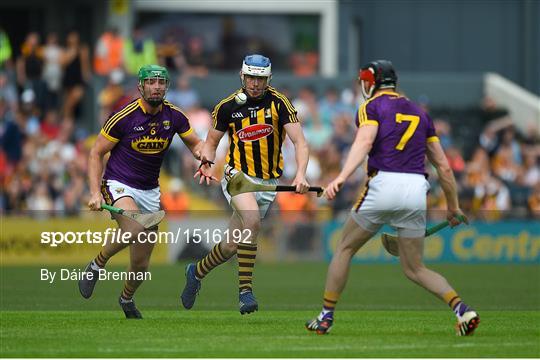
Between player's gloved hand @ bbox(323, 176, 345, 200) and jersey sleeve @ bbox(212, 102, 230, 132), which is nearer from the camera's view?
player's gloved hand @ bbox(323, 176, 345, 200)

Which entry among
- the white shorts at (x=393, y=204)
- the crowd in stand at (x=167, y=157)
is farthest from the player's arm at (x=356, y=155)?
the crowd in stand at (x=167, y=157)

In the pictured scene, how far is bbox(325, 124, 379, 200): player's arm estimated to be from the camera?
1145 cm

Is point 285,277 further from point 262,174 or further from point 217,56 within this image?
point 217,56

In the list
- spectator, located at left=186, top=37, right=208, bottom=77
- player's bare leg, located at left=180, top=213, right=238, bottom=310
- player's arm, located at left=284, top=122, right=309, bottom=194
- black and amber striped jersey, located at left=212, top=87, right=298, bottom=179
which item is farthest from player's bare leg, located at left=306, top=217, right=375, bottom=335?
spectator, located at left=186, top=37, right=208, bottom=77

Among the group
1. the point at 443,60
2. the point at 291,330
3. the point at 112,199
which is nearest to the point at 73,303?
the point at 112,199

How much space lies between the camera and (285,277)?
22.1 m

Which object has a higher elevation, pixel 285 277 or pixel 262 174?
pixel 262 174

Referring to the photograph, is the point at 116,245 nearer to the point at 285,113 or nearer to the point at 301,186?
the point at 301,186

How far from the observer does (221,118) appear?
45.4 feet

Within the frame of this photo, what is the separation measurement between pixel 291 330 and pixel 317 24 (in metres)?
21.5

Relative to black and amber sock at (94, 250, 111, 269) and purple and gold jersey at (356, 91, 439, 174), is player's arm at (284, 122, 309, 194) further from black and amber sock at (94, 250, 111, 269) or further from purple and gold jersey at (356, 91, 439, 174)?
black and amber sock at (94, 250, 111, 269)

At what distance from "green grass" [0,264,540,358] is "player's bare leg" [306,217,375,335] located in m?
0.18

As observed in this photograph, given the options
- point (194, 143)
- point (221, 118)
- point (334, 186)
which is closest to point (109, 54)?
point (194, 143)

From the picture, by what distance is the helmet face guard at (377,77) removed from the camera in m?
12.2
